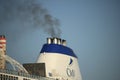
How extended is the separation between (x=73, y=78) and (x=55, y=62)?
4190 millimetres

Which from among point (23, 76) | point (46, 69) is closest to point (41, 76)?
point (46, 69)

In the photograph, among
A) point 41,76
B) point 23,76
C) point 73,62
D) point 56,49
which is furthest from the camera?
point 73,62

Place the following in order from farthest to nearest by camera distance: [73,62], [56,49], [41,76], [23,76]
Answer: [73,62]
[56,49]
[41,76]
[23,76]

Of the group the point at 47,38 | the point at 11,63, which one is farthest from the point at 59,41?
the point at 11,63

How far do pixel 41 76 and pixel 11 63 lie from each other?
15.1ft

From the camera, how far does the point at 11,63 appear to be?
40406 mm

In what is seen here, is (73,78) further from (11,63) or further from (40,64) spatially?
(11,63)

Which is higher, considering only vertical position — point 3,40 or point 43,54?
point 3,40

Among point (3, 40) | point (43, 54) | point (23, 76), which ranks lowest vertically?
point (23, 76)

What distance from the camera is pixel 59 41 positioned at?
143ft

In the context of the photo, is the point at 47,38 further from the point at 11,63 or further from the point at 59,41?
the point at 11,63

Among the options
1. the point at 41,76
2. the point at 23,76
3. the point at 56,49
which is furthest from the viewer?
the point at 56,49

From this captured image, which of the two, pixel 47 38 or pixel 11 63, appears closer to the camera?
pixel 11 63

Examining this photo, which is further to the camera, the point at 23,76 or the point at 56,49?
the point at 56,49
